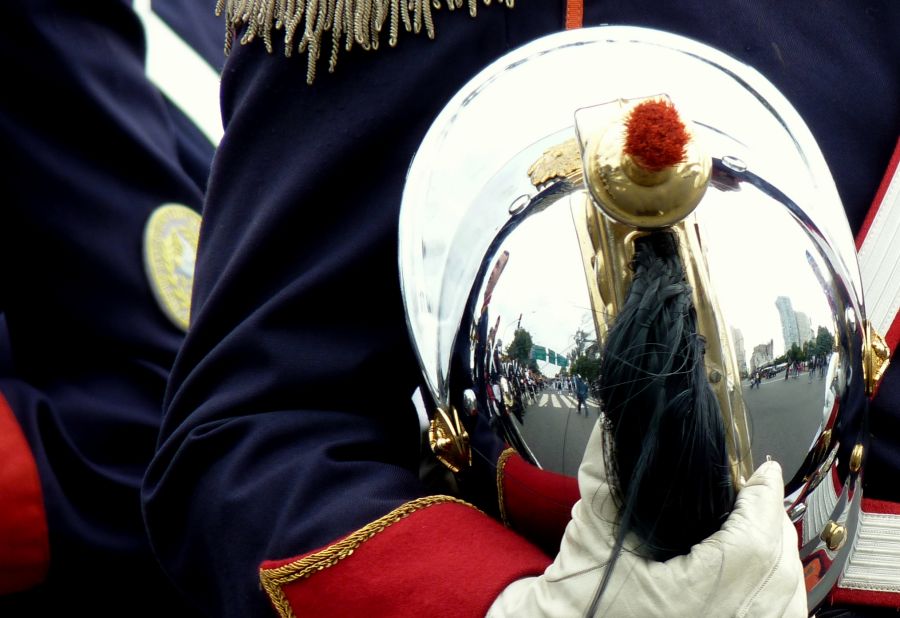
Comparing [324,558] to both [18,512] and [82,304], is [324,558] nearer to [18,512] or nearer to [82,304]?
[18,512]

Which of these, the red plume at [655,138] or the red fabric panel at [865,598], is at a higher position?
the red plume at [655,138]

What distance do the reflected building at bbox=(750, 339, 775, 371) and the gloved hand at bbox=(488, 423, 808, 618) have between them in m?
0.09

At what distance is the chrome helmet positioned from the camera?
875mm

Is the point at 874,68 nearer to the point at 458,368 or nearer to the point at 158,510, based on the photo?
the point at 458,368

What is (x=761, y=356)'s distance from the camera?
35.9 inches

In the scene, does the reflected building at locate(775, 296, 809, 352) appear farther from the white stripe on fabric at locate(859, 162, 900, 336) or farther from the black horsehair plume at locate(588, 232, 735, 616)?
the white stripe on fabric at locate(859, 162, 900, 336)

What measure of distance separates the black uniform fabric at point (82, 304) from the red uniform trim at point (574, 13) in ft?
3.58

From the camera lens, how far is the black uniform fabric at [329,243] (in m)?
1.09

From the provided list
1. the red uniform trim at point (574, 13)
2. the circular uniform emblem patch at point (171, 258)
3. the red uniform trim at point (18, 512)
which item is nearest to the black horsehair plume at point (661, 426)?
the red uniform trim at point (574, 13)

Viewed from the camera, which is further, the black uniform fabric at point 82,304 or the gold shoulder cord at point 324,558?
the black uniform fabric at point 82,304

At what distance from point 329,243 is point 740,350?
1.44 ft

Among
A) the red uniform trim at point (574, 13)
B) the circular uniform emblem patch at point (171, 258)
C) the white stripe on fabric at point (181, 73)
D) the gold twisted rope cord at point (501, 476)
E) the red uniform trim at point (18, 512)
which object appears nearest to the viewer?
the gold twisted rope cord at point (501, 476)

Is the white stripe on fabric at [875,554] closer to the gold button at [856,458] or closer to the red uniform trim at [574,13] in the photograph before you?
the gold button at [856,458]

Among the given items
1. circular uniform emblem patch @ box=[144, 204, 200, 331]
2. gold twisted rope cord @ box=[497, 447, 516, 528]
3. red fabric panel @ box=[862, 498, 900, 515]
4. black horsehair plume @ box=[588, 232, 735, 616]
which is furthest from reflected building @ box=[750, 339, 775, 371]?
circular uniform emblem patch @ box=[144, 204, 200, 331]
